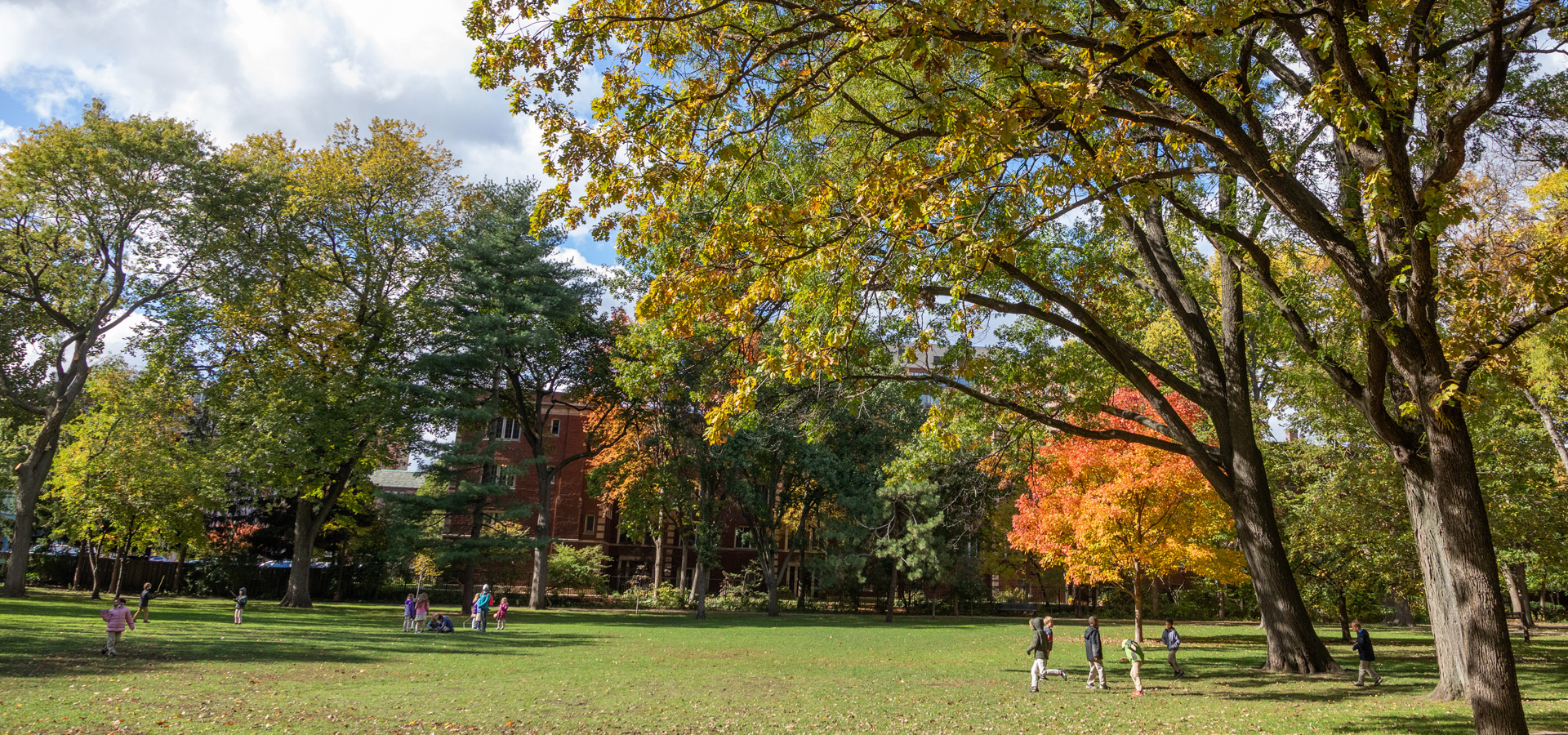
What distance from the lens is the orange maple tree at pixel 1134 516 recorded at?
2422cm

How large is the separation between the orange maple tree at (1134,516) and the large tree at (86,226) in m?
31.2

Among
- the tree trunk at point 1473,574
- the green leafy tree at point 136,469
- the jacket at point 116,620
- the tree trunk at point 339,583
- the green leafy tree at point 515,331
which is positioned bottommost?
the tree trunk at point 339,583

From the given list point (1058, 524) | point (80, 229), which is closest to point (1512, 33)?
point (1058, 524)

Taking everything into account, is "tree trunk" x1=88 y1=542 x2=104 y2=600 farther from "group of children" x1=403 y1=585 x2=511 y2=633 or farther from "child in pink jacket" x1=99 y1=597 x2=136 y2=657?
"child in pink jacket" x1=99 y1=597 x2=136 y2=657

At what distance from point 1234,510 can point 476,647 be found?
1665 cm

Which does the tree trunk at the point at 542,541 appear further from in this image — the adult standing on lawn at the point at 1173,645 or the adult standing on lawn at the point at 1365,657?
the adult standing on lawn at the point at 1365,657

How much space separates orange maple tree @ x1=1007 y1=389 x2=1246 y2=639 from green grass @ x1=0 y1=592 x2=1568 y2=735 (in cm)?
280

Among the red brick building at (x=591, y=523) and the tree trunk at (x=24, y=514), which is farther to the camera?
the red brick building at (x=591, y=523)

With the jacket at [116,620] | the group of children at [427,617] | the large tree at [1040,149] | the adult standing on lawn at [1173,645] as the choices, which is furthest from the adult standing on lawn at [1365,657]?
the jacket at [116,620]

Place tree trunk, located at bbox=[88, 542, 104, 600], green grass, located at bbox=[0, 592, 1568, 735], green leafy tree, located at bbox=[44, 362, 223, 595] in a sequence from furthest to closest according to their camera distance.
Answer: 1. tree trunk, located at bbox=[88, 542, 104, 600]
2. green leafy tree, located at bbox=[44, 362, 223, 595]
3. green grass, located at bbox=[0, 592, 1568, 735]

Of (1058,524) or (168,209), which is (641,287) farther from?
(168,209)

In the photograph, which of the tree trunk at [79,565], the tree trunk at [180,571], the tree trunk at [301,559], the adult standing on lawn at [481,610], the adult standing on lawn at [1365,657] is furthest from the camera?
the tree trunk at [79,565]

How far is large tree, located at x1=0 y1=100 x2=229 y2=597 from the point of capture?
28594mm

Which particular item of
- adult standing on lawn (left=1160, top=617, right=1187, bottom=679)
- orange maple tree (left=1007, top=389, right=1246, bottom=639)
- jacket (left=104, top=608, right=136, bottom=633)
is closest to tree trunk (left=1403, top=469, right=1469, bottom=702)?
adult standing on lawn (left=1160, top=617, right=1187, bottom=679)
